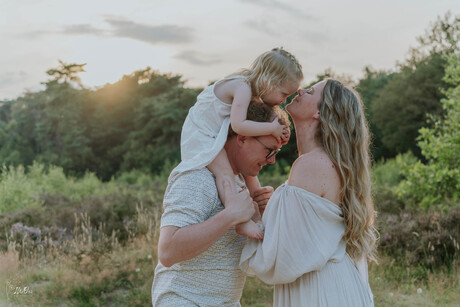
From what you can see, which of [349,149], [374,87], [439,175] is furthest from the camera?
[374,87]

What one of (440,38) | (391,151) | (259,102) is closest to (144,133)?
(391,151)

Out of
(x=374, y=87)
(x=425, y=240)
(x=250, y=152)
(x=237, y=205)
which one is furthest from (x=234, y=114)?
(x=374, y=87)

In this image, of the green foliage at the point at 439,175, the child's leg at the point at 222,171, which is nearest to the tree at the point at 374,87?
the green foliage at the point at 439,175

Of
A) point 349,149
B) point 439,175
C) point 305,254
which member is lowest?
point 439,175

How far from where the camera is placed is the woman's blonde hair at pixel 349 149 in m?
2.49

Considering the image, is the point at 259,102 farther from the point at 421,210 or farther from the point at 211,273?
the point at 421,210

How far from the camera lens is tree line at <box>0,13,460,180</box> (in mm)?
25312

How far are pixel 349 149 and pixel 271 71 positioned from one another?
94cm

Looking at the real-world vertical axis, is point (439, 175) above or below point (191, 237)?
below

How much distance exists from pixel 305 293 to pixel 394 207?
7.88 m

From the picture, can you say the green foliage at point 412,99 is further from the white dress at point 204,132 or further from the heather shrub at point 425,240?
the white dress at point 204,132

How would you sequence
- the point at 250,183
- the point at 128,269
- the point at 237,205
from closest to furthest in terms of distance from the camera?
1. the point at 237,205
2. the point at 250,183
3. the point at 128,269

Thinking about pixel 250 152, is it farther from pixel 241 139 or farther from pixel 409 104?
pixel 409 104

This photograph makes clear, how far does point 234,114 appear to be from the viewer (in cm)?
272
